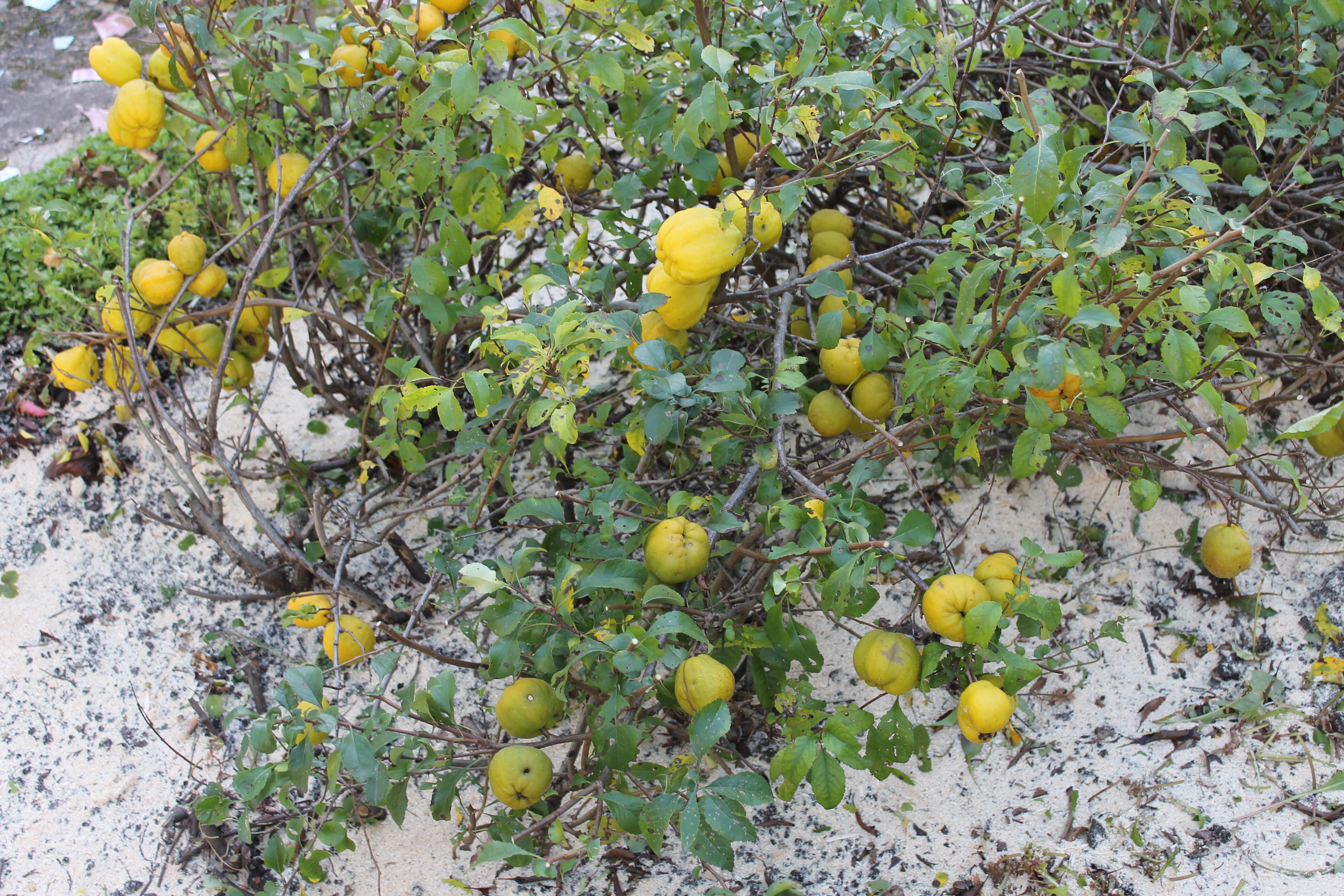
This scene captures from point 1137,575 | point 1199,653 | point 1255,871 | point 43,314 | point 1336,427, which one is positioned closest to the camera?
point 1255,871

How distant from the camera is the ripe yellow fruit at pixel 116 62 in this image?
6.79 ft

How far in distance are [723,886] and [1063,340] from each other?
4.30 ft

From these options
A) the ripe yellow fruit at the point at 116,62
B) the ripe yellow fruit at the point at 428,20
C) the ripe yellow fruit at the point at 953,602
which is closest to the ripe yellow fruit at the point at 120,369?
the ripe yellow fruit at the point at 116,62

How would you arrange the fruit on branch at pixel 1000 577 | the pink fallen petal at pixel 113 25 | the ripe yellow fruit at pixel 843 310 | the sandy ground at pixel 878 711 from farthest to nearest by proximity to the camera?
the pink fallen petal at pixel 113 25 < the sandy ground at pixel 878 711 < the ripe yellow fruit at pixel 843 310 < the fruit on branch at pixel 1000 577

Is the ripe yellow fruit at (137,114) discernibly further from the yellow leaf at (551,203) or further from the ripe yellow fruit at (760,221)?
the ripe yellow fruit at (760,221)

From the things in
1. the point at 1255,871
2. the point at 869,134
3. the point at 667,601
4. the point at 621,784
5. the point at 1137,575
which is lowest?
the point at 1255,871

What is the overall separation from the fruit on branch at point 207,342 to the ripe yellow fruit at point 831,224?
1.53 m

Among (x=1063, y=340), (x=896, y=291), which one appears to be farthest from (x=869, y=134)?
(x=1063, y=340)

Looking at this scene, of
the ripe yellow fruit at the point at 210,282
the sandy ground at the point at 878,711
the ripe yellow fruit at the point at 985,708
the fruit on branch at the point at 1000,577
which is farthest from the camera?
the ripe yellow fruit at the point at 210,282

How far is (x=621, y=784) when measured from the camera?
1767 mm

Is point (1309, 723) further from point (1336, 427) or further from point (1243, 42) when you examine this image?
point (1243, 42)

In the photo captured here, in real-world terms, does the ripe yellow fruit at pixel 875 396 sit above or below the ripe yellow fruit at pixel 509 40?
below

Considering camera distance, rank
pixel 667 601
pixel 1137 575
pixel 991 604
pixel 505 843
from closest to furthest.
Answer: pixel 505 843
pixel 991 604
pixel 667 601
pixel 1137 575

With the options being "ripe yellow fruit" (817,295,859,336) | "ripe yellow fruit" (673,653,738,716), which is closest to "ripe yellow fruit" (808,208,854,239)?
"ripe yellow fruit" (817,295,859,336)
